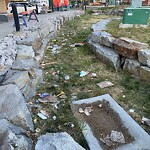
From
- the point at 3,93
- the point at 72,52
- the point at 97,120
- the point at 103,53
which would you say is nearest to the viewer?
the point at 3,93

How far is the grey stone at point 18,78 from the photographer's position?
2739mm

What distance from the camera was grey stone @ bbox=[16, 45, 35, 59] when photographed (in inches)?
148

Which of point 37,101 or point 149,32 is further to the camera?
point 149,32

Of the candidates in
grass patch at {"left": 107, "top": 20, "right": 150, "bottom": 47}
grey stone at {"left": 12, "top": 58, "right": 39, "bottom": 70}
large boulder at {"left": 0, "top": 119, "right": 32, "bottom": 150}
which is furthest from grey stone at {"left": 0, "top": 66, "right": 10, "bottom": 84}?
grass patch at {"left": 107, "top": 20, "right": 150, "bottom": 47}

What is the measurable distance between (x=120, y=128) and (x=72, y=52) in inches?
127

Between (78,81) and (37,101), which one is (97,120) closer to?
(37,101)

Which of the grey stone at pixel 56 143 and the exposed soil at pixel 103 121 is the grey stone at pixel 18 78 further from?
the grey stone at pixel 56 143

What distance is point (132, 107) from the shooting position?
302cm

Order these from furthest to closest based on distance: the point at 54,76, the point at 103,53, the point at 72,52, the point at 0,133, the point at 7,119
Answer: the point at 72,52
the point at 103,53
the point at 54,76
the point at 7,119
the point at 0,133

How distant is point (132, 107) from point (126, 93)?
414 millimetres

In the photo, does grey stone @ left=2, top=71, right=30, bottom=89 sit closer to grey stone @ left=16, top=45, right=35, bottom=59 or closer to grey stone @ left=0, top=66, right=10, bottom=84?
grey stone @ left=0, top=66, right=10, bottom=84

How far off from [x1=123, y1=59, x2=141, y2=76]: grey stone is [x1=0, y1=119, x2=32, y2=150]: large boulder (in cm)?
262

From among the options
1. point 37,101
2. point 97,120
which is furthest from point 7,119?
point 97,120

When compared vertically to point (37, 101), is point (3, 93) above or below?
above
